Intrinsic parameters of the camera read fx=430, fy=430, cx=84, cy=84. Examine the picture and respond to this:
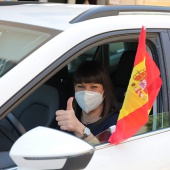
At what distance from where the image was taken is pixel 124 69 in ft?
9.60

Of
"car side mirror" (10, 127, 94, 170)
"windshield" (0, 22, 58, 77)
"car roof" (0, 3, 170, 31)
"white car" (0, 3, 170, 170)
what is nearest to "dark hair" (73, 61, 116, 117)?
"white car" (0, 3, 170, 170)

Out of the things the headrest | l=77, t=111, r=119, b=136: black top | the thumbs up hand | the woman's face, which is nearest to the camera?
the thumbs up hand

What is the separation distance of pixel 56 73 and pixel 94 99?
1.56 feet

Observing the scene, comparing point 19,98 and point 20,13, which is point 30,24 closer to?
point 20,13

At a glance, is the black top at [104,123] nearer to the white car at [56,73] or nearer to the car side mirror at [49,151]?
the white car at [56,73]

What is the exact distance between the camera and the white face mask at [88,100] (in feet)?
7.69

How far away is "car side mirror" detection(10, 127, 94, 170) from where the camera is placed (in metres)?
1.58

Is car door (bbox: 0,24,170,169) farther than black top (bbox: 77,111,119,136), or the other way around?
black top (bbox: 77,111,119,136)

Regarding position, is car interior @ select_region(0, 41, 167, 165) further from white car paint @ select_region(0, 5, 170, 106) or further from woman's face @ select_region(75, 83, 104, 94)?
white car paint @ select_region(0, 5, 170, 106)

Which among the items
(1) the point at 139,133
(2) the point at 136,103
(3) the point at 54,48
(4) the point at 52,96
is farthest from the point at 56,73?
(4) the point at 52,96

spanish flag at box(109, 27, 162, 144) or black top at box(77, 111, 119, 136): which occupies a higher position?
spanish flag at box(109, 27, 162, 144)

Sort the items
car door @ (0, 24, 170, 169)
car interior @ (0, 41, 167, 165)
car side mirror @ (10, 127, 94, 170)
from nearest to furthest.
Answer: car side mirror @ (10, 127, 94, 170), car door @ (0, 24, 170, 169), car interior @ (0, 41, 167, 165)

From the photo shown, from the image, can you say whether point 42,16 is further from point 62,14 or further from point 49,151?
point 49,151

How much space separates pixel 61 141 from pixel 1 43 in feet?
2.42
